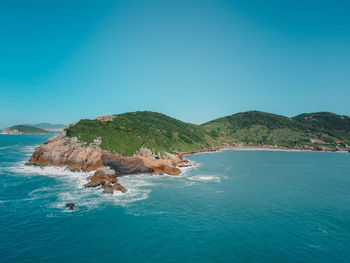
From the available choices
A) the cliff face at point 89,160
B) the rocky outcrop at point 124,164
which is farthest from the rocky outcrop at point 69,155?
the rocky outcrop at point 124,164

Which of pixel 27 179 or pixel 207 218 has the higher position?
pixel 27 179

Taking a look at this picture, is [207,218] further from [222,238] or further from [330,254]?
[330,254]

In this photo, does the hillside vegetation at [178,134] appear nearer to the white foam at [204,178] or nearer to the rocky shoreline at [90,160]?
the rocky shoreline at [90,160]

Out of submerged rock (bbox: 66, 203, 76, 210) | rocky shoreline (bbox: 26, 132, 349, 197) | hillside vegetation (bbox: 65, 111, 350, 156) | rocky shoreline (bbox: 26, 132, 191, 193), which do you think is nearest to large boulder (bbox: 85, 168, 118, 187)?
rocky shoreline (bbox: 26, 132, 349, 197)

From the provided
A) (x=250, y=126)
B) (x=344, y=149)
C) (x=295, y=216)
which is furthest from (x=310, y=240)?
(x=250, y=126)

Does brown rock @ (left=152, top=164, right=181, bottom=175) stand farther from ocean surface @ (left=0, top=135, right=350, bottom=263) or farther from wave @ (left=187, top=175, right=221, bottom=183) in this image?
ocean surface @ (left=0, top=135, right=350, bottom=263)

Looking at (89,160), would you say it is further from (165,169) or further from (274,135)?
(274,135)

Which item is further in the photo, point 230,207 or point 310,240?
point 230,207
